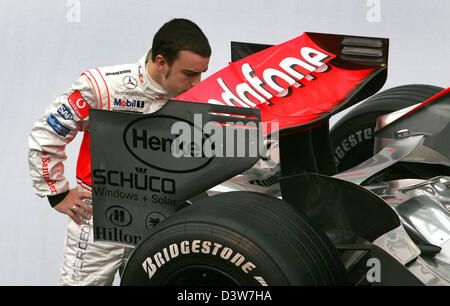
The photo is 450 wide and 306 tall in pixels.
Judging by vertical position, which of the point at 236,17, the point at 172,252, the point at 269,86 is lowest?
the point at 172,252

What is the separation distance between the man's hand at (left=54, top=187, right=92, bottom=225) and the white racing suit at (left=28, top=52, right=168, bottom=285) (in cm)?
2

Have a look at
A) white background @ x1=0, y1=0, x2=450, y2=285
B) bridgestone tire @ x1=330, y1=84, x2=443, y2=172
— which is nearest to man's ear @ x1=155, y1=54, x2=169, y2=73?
bridgestone tire @ x1=330, y1=84, x2=443, y2=172

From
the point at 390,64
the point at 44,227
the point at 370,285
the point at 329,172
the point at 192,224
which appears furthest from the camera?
the point at 390,64

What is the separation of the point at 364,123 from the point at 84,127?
1251 millimetres

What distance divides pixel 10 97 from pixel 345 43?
2390 mm

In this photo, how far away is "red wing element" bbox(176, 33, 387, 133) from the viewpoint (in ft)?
7.20

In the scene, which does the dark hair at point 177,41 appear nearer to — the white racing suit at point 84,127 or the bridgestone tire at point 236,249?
the white racing suit at point 84,127

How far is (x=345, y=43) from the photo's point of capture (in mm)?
2465

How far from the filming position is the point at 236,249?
1.78m

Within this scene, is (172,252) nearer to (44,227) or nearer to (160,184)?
(160,184)

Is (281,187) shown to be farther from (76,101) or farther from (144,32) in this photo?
(144,32)

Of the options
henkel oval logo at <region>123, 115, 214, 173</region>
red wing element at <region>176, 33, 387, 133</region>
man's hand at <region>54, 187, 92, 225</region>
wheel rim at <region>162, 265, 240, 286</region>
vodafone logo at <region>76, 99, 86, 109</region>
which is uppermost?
red wing element at <region>176, 33, 387, 133</region>

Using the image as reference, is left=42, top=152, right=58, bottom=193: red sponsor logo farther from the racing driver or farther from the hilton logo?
the hilton logo

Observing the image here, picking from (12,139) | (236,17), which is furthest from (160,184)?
A: (236,17)
